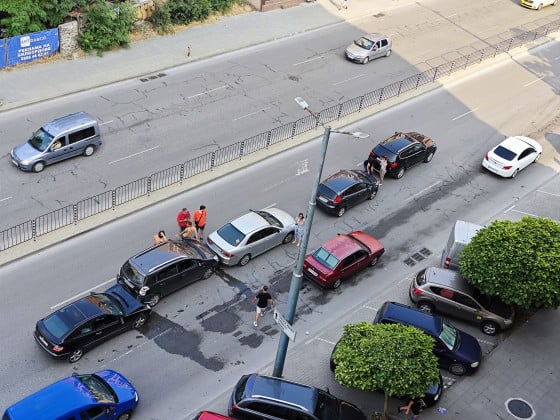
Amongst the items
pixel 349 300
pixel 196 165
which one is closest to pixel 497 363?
pixel 349 300

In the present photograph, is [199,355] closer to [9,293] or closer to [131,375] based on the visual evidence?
[131,375]

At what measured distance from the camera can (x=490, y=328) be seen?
2270 cm

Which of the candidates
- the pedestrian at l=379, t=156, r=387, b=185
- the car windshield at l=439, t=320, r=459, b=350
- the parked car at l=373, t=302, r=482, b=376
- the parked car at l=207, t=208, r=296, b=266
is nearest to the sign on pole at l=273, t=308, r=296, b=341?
the parked car at l=373, t=302, r=482, b=376

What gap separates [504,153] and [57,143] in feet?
65.4

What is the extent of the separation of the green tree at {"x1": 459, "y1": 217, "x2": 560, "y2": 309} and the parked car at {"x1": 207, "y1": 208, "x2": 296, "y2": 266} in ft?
22.2

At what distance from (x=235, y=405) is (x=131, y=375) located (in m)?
3.73

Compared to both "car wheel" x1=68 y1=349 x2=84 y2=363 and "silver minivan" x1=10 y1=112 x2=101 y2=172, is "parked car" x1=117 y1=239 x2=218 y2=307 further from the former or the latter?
"silver minivan" x1=10 y1=112 x2=101 y2=172

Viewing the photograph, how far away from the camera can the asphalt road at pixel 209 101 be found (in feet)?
91.4

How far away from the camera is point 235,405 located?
17875mm

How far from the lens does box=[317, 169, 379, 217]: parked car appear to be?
2719 cm

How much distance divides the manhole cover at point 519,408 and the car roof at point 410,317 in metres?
2.94

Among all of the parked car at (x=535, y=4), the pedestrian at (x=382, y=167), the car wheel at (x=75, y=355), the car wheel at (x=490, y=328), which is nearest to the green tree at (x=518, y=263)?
the car wheel at (x=490, y=328)

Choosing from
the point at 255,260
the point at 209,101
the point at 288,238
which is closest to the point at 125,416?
the point at 255,260

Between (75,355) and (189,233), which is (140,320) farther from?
(189,233)
